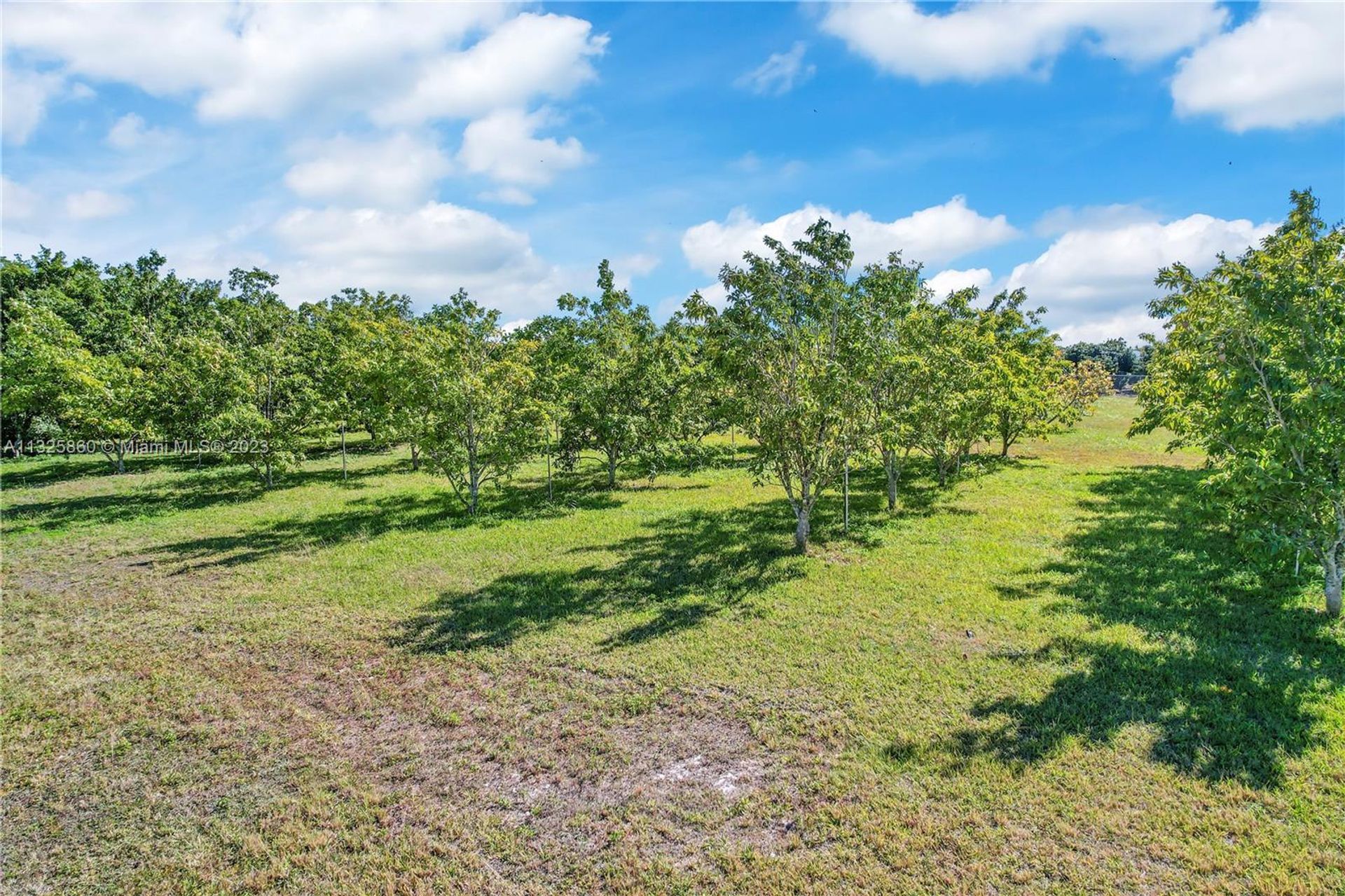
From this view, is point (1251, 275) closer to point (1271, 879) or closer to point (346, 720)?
point (1271, 879)

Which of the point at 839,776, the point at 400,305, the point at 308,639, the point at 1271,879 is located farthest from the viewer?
the point at 400,305

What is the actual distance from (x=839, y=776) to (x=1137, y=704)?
12.7ft

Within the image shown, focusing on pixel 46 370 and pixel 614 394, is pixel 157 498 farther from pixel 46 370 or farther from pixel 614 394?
pixel 614 394

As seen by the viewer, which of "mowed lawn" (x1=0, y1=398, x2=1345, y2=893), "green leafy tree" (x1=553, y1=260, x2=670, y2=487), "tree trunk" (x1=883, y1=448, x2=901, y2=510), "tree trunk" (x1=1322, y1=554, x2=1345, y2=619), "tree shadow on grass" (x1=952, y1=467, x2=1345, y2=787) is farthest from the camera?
"green leafy tree" (x1=553, y1=260, x2=670, y2=487)

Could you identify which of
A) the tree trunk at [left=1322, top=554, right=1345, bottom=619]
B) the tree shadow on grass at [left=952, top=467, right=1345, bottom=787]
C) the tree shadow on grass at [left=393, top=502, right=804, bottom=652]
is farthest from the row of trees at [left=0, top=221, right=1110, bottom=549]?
the tree trunk at [left=1322, top=554, right=1345, bottom=619]

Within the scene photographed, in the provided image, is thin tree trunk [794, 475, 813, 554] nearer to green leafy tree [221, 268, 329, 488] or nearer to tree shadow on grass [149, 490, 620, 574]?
tree shadow on grass [149, 490, 620, 574]

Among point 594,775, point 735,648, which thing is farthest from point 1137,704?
point 594,775

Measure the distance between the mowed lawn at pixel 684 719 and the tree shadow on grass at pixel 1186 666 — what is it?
0.05m

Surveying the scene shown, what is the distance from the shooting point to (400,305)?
4506 cm

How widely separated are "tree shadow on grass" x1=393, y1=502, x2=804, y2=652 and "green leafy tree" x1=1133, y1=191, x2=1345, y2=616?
7112 millimetres

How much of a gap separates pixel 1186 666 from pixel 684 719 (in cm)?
649

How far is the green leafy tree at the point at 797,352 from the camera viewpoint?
12.7 m

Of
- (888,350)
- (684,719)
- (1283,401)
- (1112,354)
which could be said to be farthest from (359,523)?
(1112,354)

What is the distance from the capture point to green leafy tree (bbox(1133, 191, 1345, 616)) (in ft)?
26.8
